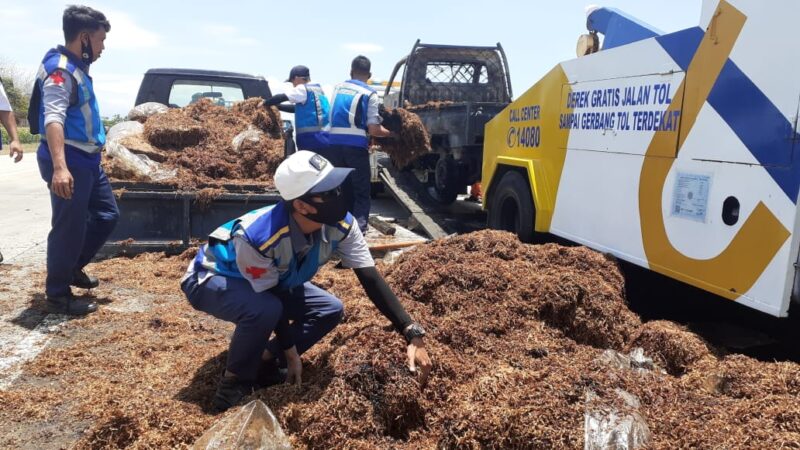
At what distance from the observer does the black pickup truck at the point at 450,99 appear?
328 inches

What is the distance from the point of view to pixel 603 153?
4.67m

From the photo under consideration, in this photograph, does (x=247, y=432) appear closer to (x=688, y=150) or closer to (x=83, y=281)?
(x=688, y=150)

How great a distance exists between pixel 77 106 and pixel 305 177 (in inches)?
107

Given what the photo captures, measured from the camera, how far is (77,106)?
185 inches

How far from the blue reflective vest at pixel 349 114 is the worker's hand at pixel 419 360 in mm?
3990

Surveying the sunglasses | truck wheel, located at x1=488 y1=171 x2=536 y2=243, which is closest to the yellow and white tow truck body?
truck wheel, located at x1=488 y1=171 x2=536 y2=243

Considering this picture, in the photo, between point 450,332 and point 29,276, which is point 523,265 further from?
point 29,276

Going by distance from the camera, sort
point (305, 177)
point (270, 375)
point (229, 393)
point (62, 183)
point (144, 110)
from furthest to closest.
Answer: point (144, 110) < point (62, 183) < point (270, 375) < point (229, 393) < point (305, 177)

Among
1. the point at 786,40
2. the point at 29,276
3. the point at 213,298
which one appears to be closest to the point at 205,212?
the point at 29,276

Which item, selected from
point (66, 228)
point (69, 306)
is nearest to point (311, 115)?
point (66, 228)

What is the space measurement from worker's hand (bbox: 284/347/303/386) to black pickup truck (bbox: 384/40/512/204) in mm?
5265

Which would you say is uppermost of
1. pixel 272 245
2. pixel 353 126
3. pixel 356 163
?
pixel 353 126

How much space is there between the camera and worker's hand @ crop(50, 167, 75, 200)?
4.30 metres

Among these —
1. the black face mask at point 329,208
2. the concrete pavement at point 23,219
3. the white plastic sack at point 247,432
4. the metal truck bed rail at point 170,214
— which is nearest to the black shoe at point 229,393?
the white plastic sack at point 247,432
